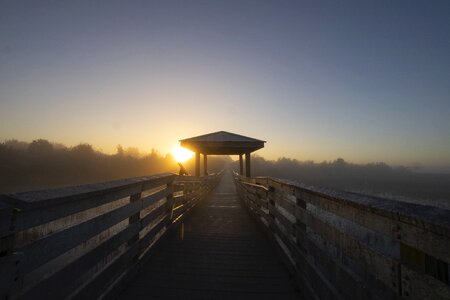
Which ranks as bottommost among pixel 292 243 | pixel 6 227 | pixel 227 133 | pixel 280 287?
pixel 280 287

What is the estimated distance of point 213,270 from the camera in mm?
4758

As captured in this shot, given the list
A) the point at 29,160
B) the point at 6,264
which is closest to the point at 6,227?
the point at 6,264

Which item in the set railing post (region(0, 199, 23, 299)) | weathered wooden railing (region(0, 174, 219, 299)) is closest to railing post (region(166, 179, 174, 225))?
weathered wooden railing (region(0, 174, 219, 299))

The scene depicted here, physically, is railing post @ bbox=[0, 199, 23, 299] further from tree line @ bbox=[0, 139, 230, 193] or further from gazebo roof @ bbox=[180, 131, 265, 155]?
tree line @ bbox=[0, 139, 230, 193]

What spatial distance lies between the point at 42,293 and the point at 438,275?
2.37 m

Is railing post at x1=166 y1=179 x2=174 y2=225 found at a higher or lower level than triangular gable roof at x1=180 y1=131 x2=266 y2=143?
lower

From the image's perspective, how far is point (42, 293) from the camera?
2162 millimetres

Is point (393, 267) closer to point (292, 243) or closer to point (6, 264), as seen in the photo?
point (6, 264)

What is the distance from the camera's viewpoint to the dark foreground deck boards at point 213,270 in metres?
3.91

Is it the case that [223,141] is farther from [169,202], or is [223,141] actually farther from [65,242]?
[65,242]

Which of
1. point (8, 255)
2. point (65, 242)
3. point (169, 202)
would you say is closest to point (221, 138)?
point (169, 202)

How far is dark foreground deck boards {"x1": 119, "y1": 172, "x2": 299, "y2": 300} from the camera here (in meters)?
3.91

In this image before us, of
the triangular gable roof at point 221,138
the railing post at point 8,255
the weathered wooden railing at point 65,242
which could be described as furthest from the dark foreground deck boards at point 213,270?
the triangular gable roof at point 221,138

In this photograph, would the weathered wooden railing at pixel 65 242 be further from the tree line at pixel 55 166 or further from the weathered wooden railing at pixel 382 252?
the tree line at pixel 55 166
